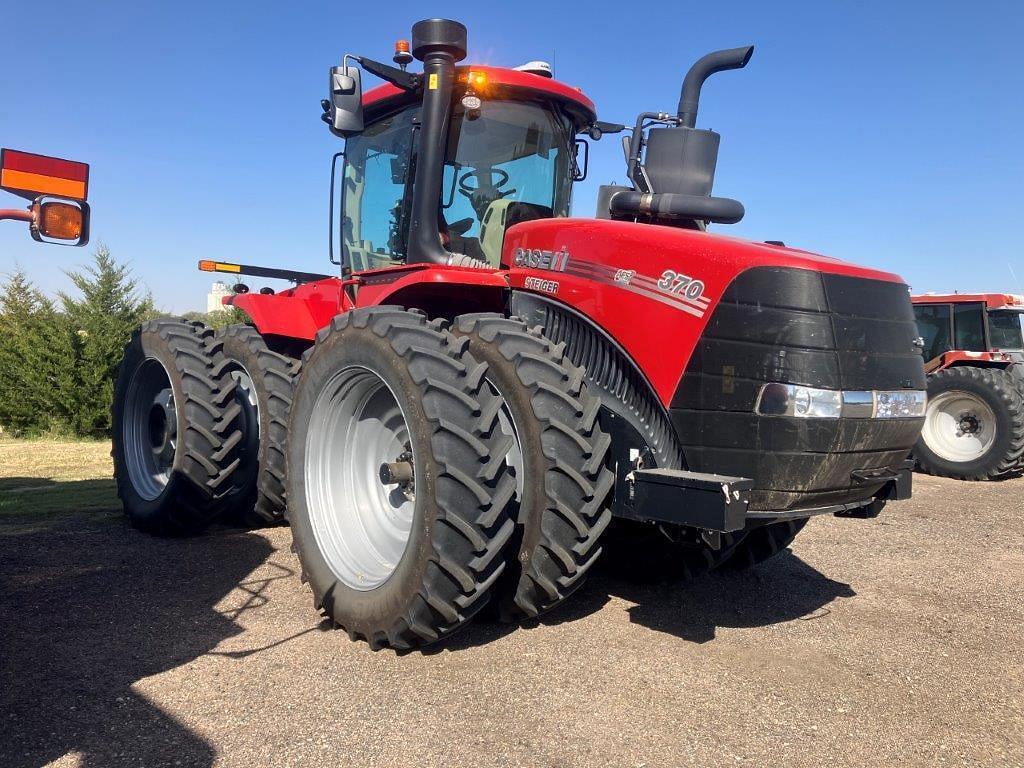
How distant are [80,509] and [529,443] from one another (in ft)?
15.1

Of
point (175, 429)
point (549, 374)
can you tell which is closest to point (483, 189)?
point (549, 374)

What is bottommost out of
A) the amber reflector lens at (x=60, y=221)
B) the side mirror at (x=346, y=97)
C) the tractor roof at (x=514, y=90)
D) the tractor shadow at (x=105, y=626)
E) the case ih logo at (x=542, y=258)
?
the tractor shadow at (x=105, y=626)

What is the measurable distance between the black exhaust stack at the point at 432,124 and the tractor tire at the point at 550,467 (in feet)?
3.12

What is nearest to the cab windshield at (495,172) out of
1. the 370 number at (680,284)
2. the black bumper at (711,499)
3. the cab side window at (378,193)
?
the cab side window at (378,193)

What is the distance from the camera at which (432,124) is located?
4082 millimetres

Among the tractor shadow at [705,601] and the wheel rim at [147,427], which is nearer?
the tractor shadow at [705,601]

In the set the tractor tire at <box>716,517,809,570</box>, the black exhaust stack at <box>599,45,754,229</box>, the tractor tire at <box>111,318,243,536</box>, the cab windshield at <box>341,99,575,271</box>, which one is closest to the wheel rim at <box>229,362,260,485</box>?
the tractor tire at <box>111,318,243,536</box>

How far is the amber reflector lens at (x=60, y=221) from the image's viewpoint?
2.86m

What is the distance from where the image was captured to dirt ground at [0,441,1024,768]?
2.62 meters

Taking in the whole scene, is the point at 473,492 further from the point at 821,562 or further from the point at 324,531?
the point at 821,562

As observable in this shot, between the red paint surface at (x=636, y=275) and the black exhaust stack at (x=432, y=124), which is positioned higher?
the black exhaust stack at (x=432, y=124)

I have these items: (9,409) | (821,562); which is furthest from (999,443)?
(9,409)

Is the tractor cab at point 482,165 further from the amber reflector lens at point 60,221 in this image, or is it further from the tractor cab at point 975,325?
the tractor cab at point 975,325

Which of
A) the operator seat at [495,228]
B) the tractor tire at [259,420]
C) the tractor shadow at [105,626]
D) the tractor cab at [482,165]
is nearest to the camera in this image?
the tractor shadow at [105,626]
